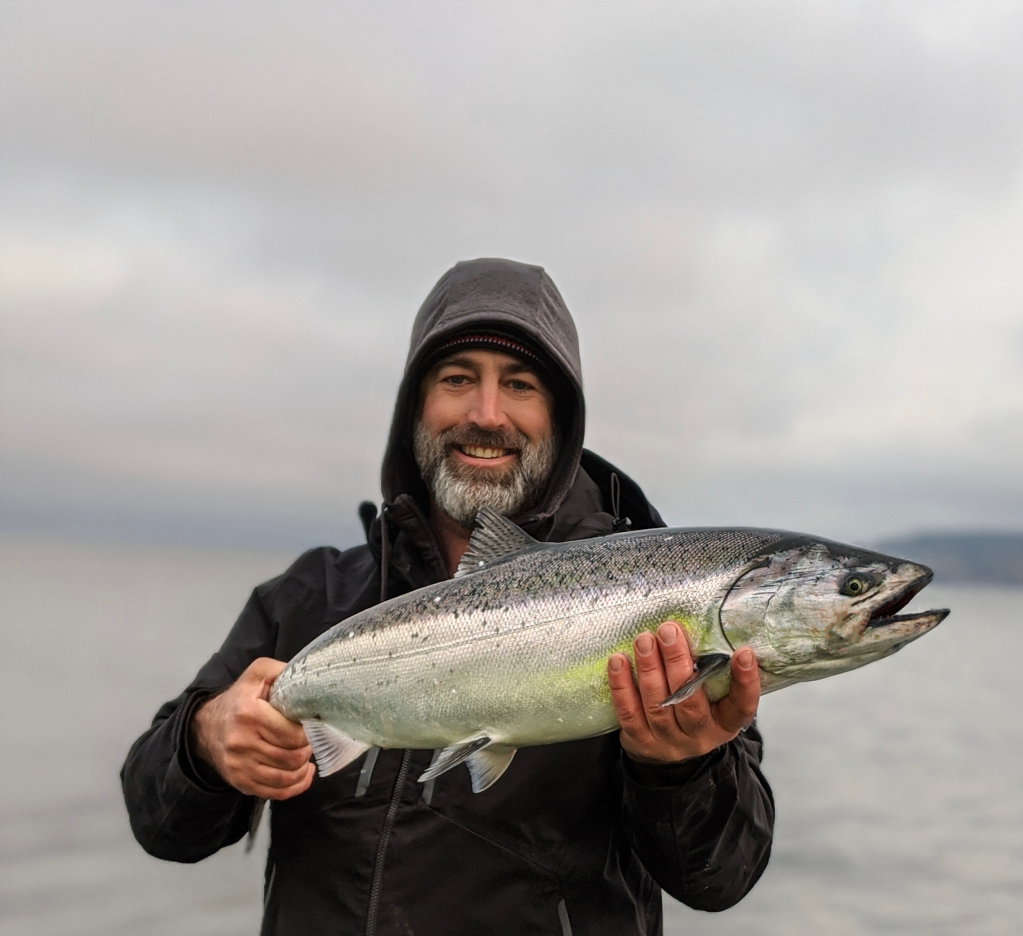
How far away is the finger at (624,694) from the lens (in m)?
3.14

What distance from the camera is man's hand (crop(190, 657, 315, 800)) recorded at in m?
3.41

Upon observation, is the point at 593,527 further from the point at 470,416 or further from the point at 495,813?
the point at 495,813

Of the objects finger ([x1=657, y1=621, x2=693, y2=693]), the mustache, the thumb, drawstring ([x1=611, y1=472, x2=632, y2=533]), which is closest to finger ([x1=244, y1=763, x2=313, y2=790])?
the thumb

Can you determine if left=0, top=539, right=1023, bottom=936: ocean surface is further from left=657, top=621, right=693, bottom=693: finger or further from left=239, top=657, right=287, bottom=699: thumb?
left=657, top=621, right=693, bottom=693: finger

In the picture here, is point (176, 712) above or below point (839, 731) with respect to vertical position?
below

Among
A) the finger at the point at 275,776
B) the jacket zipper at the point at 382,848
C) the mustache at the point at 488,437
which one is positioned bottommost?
the jacket zipper at the point at 382,848

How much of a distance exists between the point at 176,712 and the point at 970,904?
11.4 m

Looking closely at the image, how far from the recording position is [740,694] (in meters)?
3.07

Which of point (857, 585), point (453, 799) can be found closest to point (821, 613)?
point (857, 585)

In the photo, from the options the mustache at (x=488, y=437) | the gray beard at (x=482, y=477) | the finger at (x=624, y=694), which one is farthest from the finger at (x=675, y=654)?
the mustache at (x=488, y=437)

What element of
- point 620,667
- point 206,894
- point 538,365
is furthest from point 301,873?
point 206,894

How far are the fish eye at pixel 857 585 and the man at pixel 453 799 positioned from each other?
433 mm

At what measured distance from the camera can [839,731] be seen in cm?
2192

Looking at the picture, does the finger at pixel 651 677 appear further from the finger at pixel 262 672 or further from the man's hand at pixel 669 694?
the finger at pixel 262 672
